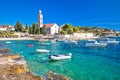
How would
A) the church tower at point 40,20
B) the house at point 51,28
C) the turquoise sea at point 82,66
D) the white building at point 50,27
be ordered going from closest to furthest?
1. the turquoise sea at point 82,66
2. the house at point 51,28
3. the white building at point 50,27
4. the church tower at point 40,20

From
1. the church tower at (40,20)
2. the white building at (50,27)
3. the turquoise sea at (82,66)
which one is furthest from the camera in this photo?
the church tower at (40,20)

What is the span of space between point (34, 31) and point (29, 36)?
711 centimetres

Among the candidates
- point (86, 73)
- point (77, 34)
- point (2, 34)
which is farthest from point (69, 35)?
point (86, 73)

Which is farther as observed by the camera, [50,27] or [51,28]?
[51,28]

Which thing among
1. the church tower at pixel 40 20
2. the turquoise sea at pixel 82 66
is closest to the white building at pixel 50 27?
the church tower at pixel 40 20

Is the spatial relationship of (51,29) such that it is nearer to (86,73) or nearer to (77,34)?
(77,34)

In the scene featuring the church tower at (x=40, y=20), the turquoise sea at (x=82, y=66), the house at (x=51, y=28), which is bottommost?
the turquoise sea at (x=82, y=66)

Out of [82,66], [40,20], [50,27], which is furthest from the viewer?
[40,20]

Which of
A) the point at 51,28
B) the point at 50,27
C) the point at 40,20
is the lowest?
the point at 51,28

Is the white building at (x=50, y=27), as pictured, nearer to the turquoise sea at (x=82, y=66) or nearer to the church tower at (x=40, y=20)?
the church tower at (x=40, y=20)

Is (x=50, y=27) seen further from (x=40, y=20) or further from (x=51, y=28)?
(x=40, y=20)

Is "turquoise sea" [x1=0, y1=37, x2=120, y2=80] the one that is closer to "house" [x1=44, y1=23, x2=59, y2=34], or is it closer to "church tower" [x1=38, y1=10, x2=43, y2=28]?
"house" [x1=44, y1=23, x2=59, y2=34]

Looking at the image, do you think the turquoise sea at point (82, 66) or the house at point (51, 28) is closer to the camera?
the turquoise sea at point (82, 66)

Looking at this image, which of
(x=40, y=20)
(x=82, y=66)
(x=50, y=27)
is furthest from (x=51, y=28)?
(x=82, y=66)
